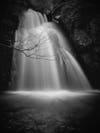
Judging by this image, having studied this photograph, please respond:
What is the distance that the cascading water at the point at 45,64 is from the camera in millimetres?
11039

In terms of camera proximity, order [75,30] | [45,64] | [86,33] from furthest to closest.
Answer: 1. [75,30]
2. [86,33]
3. [45,64]

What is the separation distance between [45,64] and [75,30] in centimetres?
478

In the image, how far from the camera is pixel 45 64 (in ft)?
38.0

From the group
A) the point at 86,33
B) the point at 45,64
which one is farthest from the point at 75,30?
the point at 45,64

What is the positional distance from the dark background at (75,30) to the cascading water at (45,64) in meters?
0.72

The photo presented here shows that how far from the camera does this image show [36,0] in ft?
52.9

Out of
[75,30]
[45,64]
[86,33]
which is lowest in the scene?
[45,64]

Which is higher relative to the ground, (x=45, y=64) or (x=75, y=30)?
(x=75, y=30)

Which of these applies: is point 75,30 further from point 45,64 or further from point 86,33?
point 45,64

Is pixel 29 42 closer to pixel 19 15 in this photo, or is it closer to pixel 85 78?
pixel 19 15

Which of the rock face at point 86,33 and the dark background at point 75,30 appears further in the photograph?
the rock face at point 86,33

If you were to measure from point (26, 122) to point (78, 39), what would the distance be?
10.5 metres

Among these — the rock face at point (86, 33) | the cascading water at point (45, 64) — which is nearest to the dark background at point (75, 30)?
the rock face at point (86, 33)

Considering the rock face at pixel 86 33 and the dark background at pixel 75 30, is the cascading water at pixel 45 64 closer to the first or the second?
the dark background at pixel 75 30
